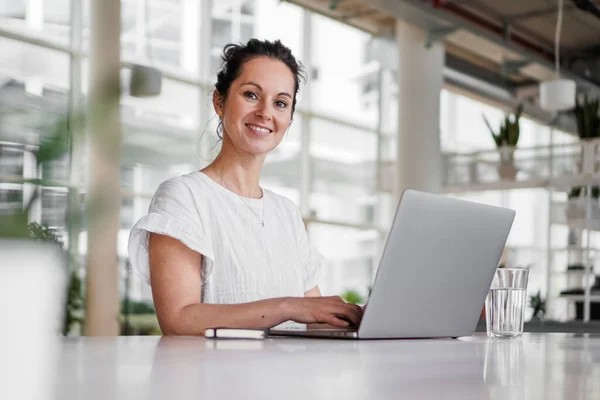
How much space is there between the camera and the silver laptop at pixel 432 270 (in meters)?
1.13

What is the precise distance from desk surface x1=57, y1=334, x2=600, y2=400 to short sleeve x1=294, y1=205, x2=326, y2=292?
1.04 metres

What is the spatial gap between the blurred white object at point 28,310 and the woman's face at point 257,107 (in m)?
1.54

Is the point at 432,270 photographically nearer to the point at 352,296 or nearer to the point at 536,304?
the point at 536,304

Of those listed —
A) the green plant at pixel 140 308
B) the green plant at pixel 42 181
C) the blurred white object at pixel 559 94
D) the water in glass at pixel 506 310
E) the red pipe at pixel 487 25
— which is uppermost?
the red pipe at pixel 487 25

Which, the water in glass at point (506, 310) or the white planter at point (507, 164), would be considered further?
the white planter at point (507, 164)

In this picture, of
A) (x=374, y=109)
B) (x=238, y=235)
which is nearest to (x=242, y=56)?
(x=238, y=235)

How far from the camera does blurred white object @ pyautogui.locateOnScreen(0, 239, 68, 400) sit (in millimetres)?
251

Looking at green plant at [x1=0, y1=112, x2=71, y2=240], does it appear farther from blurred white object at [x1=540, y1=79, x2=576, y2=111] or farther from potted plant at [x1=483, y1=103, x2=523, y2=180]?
potted plant at [x1=483, y1=103, x2=523, y2=180]

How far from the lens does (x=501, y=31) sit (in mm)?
8789

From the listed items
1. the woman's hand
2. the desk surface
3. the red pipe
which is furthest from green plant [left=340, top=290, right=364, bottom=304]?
the desk surface

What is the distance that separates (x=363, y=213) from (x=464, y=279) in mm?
8509

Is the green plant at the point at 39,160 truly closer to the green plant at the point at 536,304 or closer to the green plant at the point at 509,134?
the green plant at the point at 536,304

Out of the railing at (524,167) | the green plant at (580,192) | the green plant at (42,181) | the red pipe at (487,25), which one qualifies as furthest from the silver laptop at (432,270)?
the green plant at (580,192)

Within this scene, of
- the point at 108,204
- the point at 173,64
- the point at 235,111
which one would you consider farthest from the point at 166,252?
A: the point at 173,64
